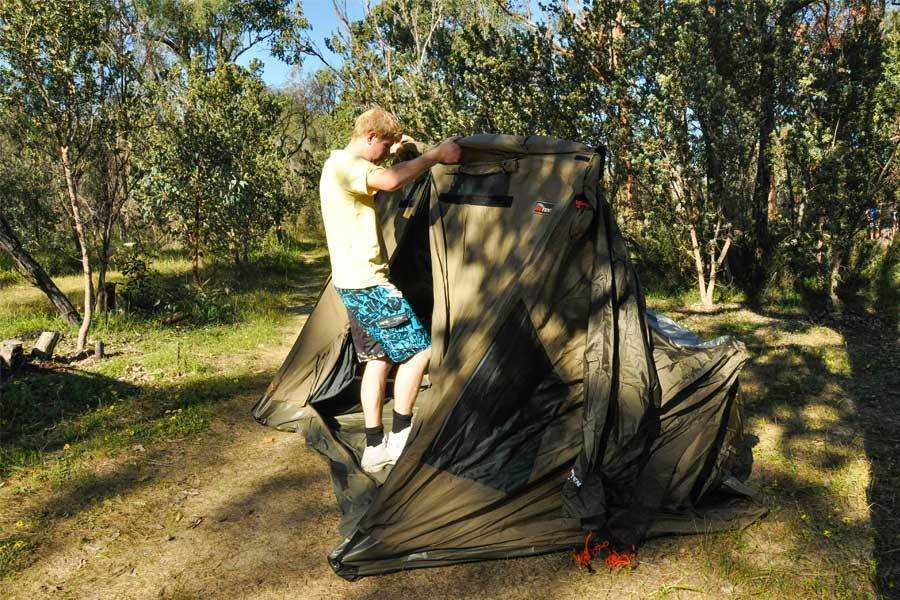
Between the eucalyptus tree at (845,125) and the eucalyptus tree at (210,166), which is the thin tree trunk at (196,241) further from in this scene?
the eucalyptus tree at (845,125)

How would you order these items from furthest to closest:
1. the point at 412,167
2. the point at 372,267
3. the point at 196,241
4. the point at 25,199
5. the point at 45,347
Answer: the point at 25,199
the point at 196,241
the point at 45,347
the point at 372,267
the point at 412,167

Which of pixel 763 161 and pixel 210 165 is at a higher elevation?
pixel 210 165

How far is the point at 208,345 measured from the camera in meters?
6.33

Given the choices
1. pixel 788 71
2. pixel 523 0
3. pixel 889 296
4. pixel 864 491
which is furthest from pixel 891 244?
pixel 523 0

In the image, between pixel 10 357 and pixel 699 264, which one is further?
pixel 699 264

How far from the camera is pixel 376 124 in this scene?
3.17m

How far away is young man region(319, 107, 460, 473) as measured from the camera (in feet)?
10.3

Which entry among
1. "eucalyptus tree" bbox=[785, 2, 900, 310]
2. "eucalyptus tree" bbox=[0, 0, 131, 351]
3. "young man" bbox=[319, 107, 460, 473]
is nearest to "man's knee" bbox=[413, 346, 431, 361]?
"young man" bbox=[319, 107, 460, 473]

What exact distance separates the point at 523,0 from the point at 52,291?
7812mm

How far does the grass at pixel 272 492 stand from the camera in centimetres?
272

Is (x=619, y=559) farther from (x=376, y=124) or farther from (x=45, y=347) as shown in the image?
(x=45, y=347)

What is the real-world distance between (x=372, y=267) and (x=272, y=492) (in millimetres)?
1467

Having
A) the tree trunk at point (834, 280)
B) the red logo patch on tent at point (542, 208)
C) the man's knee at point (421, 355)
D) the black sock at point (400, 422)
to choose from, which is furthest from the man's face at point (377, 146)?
the tree trunk at point (834, 280)

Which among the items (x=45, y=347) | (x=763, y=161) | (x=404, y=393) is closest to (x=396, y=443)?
(x=404, y=393)
